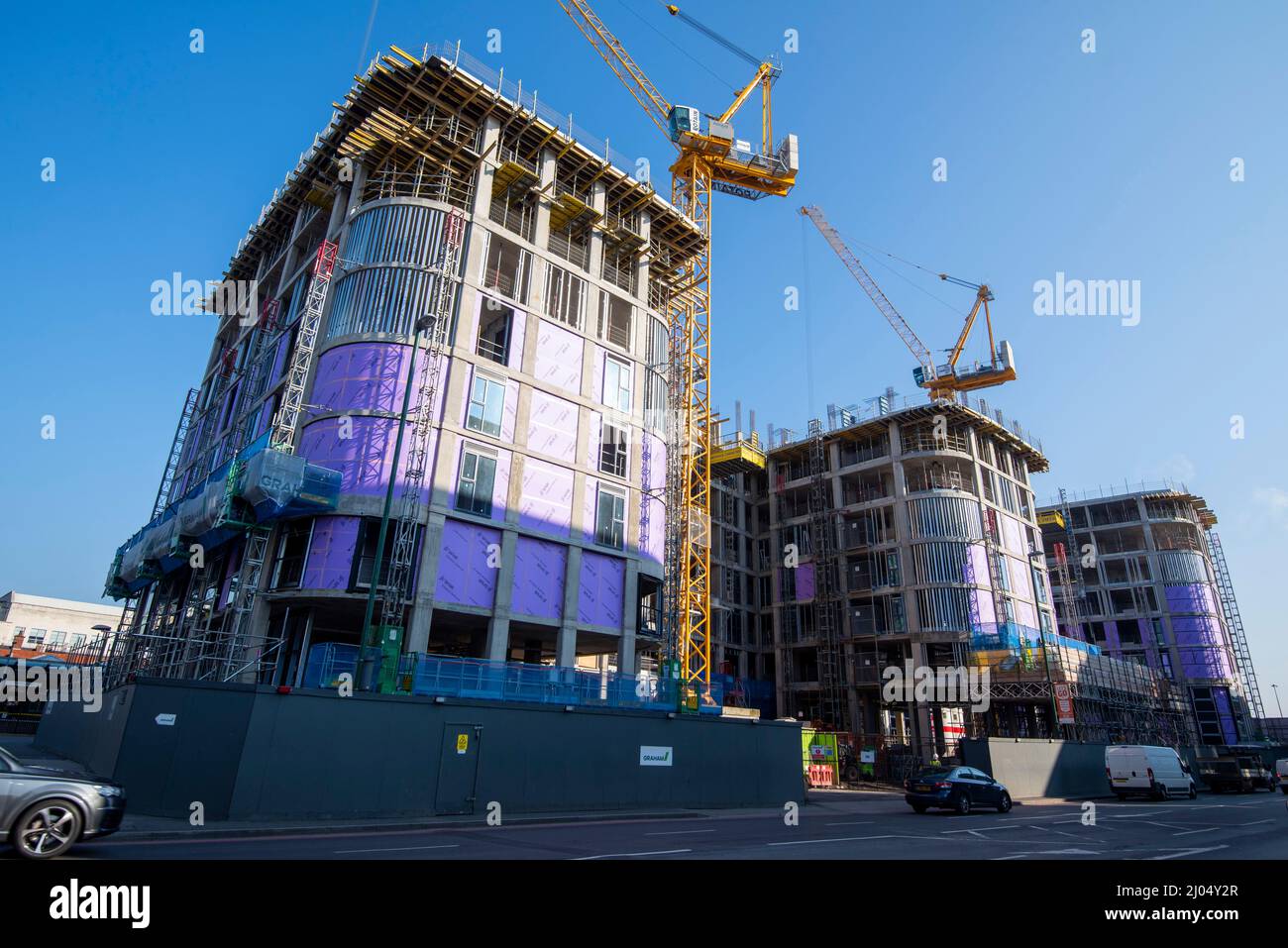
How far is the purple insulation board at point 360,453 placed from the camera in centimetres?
3088

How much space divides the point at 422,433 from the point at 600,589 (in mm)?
11736

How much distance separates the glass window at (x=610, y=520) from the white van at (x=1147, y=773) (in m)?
24.8

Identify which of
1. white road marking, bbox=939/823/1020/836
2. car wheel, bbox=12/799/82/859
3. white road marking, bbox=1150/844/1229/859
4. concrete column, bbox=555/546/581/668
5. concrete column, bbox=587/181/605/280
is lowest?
white road marking, bbox=939/823/1020/836

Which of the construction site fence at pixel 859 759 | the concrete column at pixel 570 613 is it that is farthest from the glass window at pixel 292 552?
the construction site fence at pixel 859 759

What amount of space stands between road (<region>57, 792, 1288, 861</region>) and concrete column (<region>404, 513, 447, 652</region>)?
1178 cm

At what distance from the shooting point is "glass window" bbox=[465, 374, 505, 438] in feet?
113

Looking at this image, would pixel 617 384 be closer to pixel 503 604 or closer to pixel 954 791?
pixel 503 604

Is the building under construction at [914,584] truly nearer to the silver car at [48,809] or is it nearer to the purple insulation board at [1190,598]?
the purple insulation board at [1190,598]

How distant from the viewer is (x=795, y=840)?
14.2 m

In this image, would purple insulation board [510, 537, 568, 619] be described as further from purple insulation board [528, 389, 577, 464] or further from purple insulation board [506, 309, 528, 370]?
purple insulation board [506, 309, 528, 370]

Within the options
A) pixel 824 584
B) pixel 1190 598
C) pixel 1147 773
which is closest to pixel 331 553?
pixel 1147 773

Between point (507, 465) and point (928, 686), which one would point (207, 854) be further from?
point (928, 686)

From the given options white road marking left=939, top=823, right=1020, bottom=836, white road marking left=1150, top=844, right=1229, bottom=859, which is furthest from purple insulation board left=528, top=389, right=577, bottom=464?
white road marking left=1150, top=844, right=1229, bottom=859

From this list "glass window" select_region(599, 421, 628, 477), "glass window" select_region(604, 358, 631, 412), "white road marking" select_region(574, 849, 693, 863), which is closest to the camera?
"white road marking" select_region(574, 849, 693, 863)
